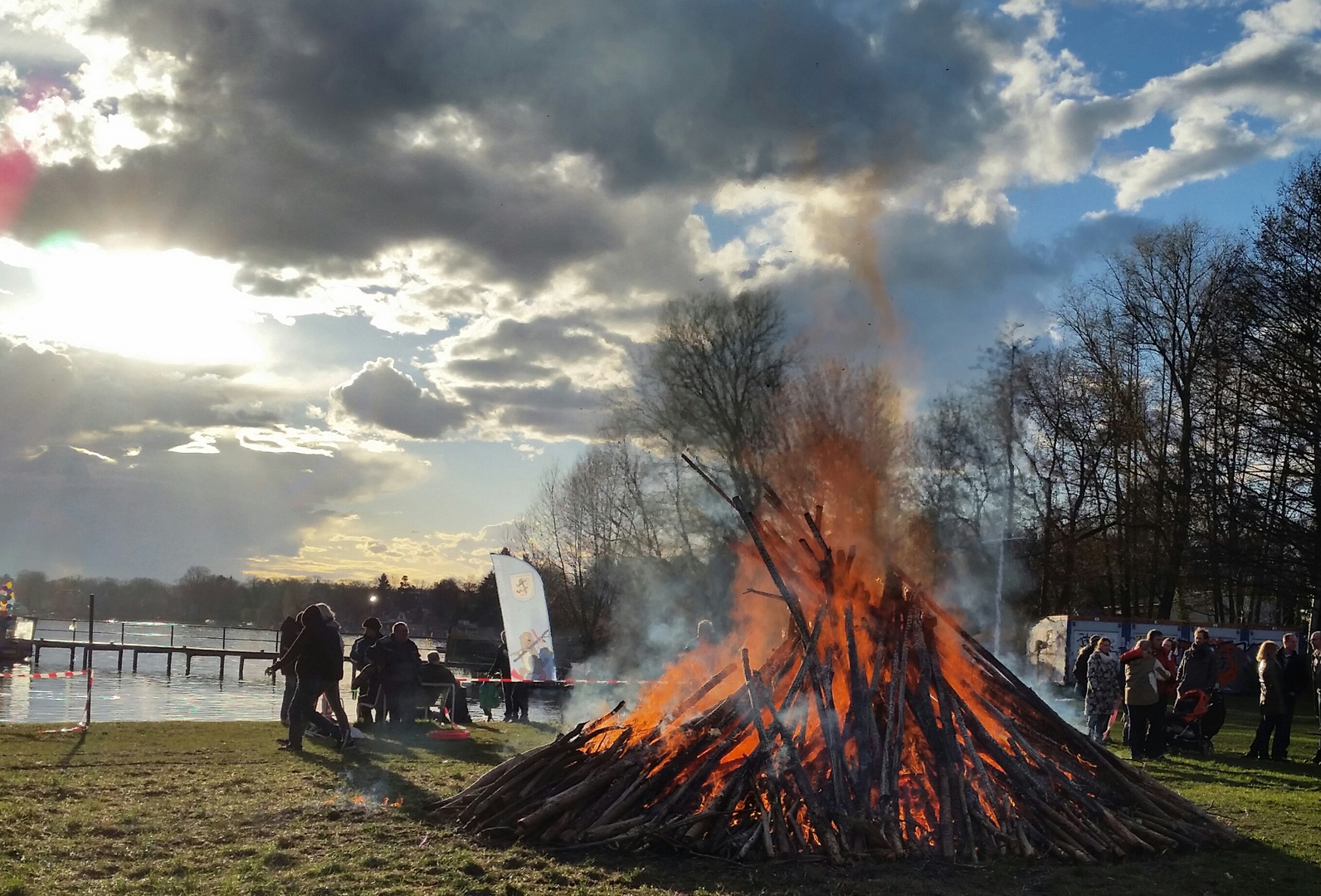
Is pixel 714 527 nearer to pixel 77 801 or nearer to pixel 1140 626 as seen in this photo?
pixel 1140 626

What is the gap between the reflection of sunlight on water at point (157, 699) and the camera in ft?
62.5

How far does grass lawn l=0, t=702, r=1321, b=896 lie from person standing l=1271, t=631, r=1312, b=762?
10.3ft

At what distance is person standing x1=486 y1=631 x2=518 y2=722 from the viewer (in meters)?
19.8

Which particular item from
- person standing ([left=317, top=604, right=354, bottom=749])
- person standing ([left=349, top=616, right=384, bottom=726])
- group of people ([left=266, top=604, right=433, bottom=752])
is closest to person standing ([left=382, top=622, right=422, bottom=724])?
group of people ([left=266, top=604, right=433, bottom=752])

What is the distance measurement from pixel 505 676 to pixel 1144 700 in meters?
12.9

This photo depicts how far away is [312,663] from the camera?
1293cm

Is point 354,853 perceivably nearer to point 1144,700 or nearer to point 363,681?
point 363,681

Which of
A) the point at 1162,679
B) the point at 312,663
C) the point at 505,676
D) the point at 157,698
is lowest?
the point at 157,698

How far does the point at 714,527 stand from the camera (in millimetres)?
30000

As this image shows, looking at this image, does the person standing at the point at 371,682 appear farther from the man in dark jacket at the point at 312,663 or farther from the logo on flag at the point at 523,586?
the logo on flag at the point at 523,586

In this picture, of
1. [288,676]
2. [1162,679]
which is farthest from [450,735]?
[1162,679]

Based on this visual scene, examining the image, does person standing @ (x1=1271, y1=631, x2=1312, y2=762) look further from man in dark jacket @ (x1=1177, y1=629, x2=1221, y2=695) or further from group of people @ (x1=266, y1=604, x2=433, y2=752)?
group of people @ (x1=266, y1=604, x2=433, y2=752)

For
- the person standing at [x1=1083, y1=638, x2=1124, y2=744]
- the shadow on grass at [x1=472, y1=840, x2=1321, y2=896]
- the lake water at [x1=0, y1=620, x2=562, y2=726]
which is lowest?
the lake water at [x1=0, y1=620, x2=562, y2=726]

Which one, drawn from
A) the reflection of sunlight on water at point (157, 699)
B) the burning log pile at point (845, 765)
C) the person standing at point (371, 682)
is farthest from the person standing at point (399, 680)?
the burning log pile at point (845, 765)
